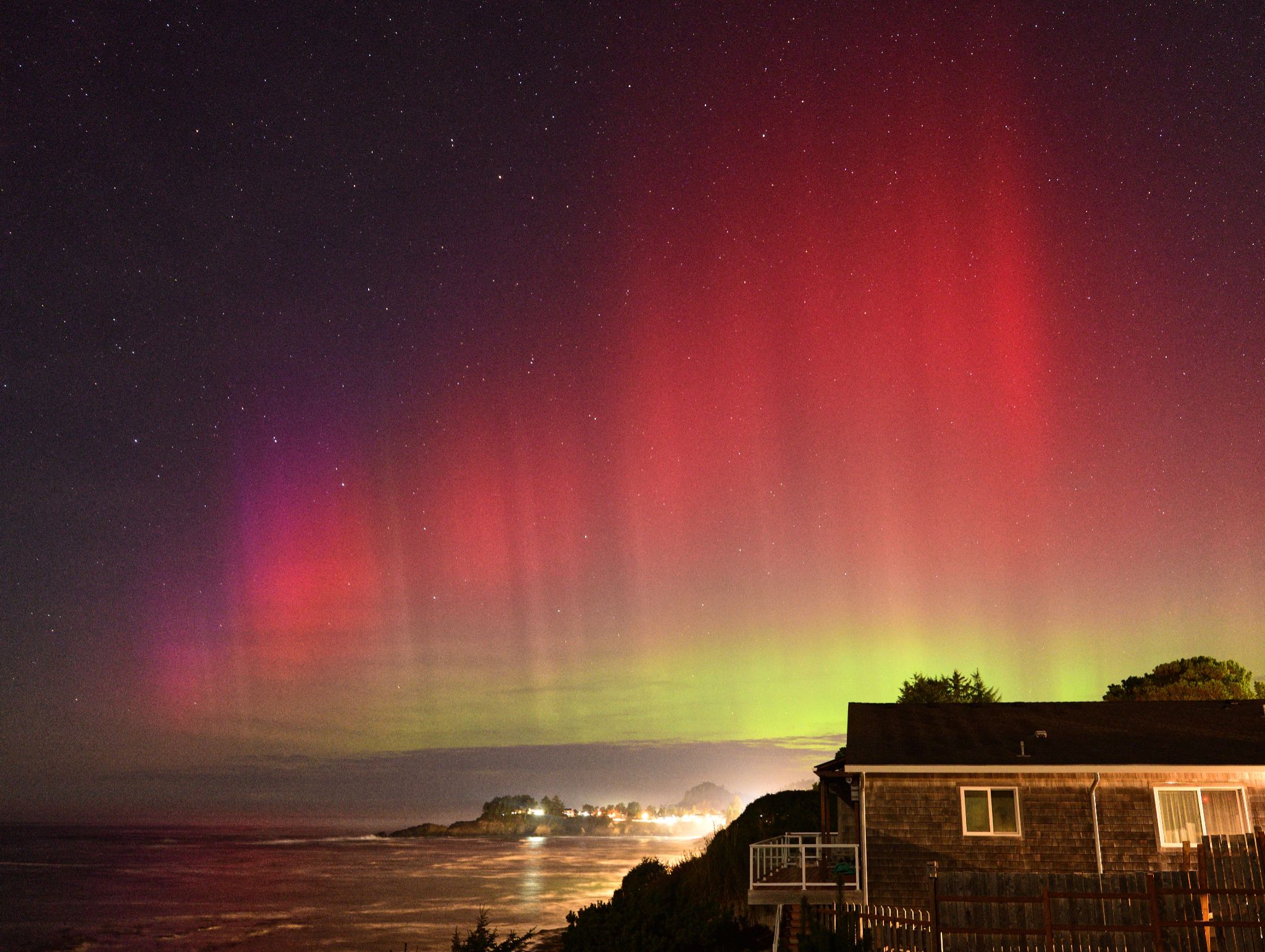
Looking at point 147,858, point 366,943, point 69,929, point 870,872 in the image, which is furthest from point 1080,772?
point 147,858

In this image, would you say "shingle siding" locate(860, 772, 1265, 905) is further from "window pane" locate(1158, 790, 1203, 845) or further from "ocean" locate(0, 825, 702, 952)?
"ocean" locate(0, 825, 702, 952)

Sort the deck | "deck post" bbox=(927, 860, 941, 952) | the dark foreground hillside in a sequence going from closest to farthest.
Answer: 1. "deck post" bbox=(927, 860, 941, 952)
2. the deck
3. the dark foreground hillside

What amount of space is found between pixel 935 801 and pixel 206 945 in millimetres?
31493

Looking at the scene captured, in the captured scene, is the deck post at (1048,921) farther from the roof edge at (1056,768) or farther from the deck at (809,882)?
the roof edge at (1056,768)

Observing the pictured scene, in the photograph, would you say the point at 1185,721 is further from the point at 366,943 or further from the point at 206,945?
the point at 206,945

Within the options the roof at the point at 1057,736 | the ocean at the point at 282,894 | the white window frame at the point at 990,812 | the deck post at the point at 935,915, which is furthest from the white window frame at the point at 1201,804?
the ocean at the point at 282,894

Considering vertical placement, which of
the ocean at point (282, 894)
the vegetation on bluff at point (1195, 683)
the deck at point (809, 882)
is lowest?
the ocean at point (282, 894)

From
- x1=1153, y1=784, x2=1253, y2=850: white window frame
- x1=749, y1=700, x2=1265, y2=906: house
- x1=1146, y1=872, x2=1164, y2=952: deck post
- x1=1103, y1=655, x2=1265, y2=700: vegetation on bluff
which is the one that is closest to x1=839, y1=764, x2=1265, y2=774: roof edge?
x1=749, y1=700, x2=1265, y2=906: house

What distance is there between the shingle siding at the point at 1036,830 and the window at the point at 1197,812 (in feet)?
0.47

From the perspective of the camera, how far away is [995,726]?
2200 centimetres

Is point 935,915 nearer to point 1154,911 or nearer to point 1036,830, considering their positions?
point 1154,911

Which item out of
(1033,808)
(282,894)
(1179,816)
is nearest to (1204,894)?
(1033,808)

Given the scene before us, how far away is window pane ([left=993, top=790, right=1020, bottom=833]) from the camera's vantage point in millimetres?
18812

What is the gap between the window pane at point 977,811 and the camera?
18.9m
